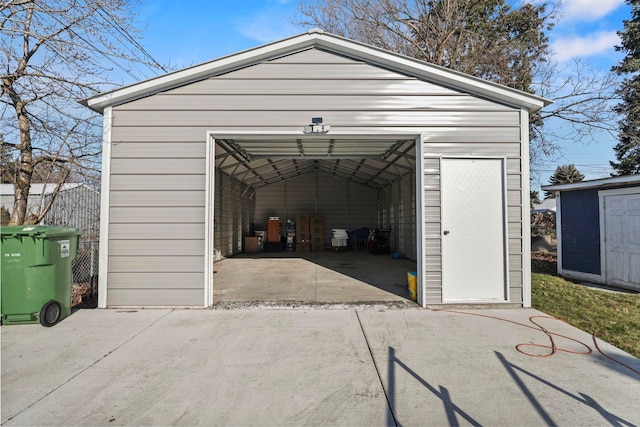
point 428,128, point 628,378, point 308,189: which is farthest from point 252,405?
point 308,189

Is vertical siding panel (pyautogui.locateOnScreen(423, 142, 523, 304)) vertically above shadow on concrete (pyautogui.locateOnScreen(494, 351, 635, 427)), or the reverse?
vertical siding panel (pyautogui.locateOnScreen(423, 142, 523, 304))

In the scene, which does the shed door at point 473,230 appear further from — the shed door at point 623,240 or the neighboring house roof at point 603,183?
the shed door at point 623,240

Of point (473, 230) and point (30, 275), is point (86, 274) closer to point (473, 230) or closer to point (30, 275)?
point (30, 275)

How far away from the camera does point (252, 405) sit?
2363 millimetres

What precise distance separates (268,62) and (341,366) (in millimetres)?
4178

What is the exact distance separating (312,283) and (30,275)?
14.1 ft

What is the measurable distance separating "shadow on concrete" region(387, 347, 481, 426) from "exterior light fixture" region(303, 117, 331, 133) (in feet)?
10.4

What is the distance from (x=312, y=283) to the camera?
22.4 feet

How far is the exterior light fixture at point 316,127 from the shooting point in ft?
16.3

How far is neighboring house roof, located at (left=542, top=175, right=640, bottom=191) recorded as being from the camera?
6398mm

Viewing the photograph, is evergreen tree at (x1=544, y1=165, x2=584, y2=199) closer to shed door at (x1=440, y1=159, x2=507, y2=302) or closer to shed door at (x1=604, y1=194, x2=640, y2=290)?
shed door at (x1=604, y1=194, x2=640, y2=290)

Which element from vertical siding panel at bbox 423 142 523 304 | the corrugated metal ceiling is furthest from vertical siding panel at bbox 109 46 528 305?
the corrugated metal ceiling

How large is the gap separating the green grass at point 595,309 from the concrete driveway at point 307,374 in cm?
36

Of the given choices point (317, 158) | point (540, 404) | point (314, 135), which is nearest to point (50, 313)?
point (314, 135)
